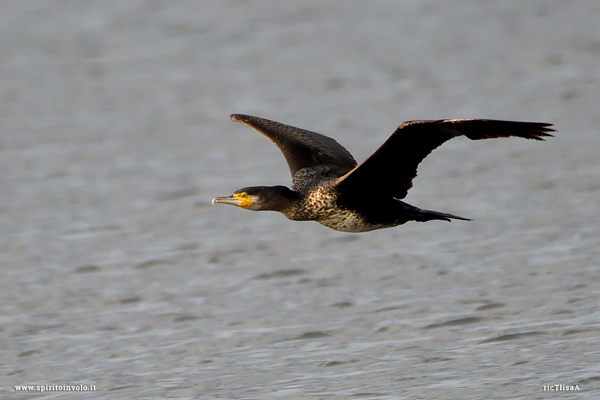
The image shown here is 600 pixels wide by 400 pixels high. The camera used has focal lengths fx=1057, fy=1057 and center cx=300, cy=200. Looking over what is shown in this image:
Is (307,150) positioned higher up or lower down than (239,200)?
higher up

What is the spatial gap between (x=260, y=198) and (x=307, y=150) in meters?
1.31

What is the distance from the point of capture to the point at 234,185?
651 inches

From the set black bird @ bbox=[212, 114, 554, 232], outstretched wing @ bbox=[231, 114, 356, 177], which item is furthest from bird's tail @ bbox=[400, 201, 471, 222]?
outstretched wing @ bbox=[231, 114, 356, 177]

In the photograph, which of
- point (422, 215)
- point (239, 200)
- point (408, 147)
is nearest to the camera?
point (408, 147)

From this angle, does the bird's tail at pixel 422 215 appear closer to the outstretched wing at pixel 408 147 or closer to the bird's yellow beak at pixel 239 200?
the outstretched wing at pixel 408 147

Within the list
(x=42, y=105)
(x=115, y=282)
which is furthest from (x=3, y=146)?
(x=115, y=282)

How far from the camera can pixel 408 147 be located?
8.26 metres

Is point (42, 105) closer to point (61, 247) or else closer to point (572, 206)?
point (61, 247)

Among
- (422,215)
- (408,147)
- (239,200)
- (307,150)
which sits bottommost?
(422,215)

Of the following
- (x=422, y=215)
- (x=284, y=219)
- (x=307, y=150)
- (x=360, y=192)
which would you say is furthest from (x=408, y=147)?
(x=284, y=219)

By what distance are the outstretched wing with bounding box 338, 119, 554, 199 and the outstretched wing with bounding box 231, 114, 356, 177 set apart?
2.20 ft

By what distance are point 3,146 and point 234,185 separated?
468 centimetres

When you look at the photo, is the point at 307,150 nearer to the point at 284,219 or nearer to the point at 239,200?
the point at 239,200

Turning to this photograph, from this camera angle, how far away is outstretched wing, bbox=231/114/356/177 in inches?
375
